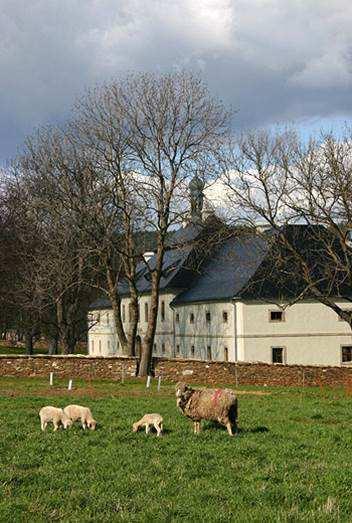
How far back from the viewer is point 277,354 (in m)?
53.2

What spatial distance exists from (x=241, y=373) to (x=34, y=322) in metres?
25.5

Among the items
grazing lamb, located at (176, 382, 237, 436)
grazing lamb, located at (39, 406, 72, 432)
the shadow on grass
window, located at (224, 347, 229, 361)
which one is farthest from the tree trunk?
grazing lamb, located at (176, 382, 237, 436)

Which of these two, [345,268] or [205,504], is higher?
[345,268]

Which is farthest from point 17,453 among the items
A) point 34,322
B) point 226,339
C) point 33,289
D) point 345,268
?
point 34,322

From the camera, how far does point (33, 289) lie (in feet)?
165

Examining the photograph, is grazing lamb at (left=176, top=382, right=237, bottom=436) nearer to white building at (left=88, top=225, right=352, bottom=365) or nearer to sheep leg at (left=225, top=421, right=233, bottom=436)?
sheep leg at (left=225, top=421, right=233, bottom=436)

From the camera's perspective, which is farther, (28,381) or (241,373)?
(241,373)

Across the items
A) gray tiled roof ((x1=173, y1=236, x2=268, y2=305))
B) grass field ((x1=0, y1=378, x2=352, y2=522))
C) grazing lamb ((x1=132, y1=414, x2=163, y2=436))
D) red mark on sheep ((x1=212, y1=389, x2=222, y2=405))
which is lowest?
grass field ((x1=0, y1=378, x2=352, y2=522))

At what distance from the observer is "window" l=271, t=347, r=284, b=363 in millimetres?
53000

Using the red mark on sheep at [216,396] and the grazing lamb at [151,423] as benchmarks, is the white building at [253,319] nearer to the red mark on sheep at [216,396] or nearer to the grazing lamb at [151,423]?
the red mark on sheep at [216,396]

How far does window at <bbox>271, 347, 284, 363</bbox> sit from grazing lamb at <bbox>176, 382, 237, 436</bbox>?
37.4 metres

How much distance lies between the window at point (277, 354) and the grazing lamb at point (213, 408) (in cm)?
3736

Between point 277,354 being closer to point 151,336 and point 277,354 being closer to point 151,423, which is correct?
point 151,336

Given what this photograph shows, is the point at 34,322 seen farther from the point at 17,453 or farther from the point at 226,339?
the point at 17,453
